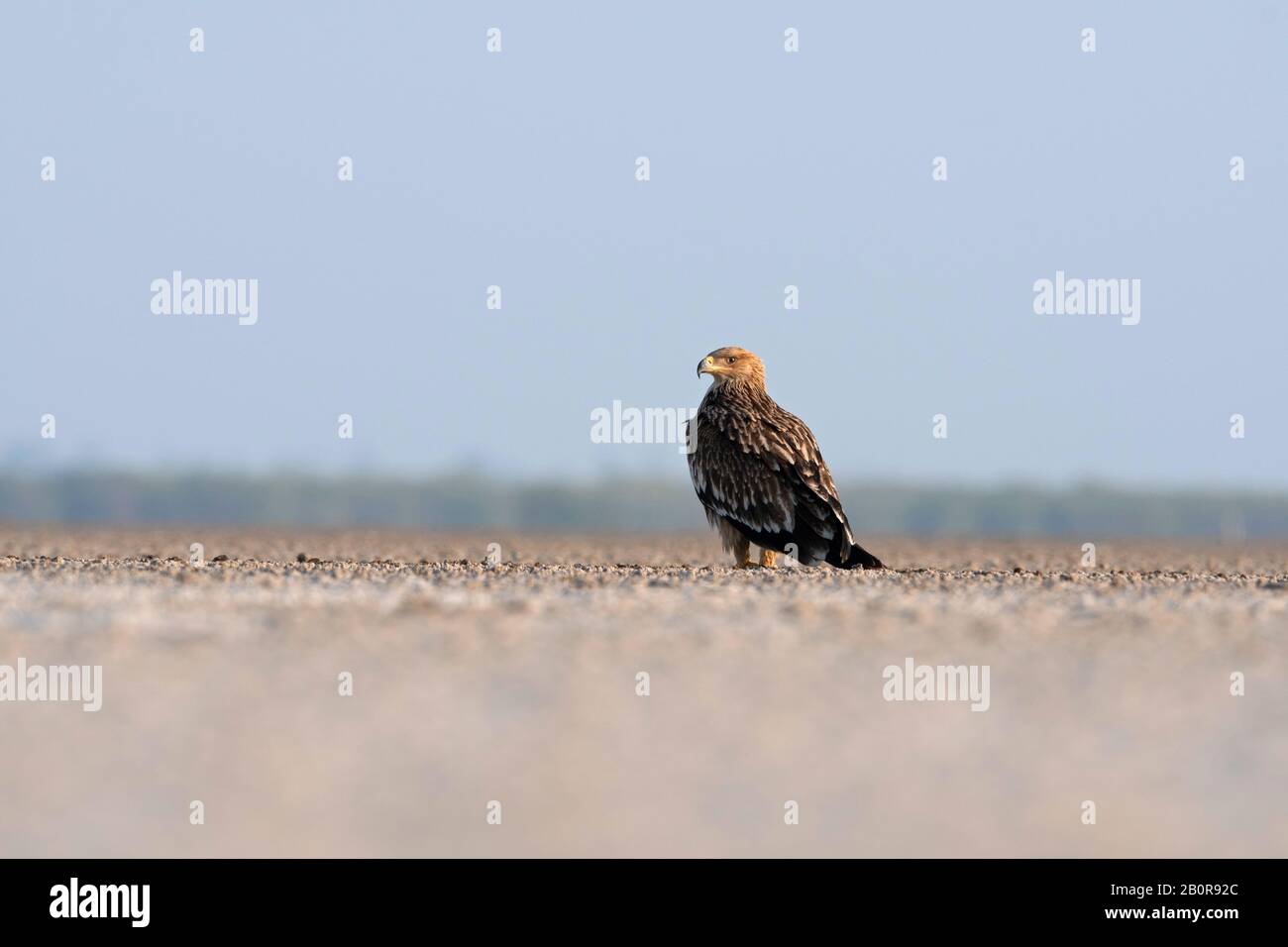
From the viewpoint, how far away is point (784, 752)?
22.1ft

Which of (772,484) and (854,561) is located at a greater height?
(772,484)

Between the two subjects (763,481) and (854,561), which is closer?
(854,561)

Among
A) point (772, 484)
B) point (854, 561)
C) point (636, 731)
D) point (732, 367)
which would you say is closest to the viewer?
point (636, 731)

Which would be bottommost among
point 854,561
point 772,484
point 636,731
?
point 636,731

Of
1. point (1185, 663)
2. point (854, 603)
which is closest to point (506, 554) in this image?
point (854, 603)

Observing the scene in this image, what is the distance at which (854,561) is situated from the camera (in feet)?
51.8

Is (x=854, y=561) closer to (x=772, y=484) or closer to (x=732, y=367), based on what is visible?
(x=772, y=484)

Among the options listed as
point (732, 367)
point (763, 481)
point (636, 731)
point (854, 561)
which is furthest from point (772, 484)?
point (636, 731)

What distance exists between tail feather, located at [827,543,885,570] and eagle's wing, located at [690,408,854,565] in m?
0.02

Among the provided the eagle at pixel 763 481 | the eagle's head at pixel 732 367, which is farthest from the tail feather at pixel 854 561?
the eagle's head at pixel 732 367

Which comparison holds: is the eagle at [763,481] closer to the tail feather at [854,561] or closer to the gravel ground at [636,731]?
the tail feather at [854,561]

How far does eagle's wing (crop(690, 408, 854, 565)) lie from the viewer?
1577 centimetres

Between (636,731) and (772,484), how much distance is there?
9.09 m

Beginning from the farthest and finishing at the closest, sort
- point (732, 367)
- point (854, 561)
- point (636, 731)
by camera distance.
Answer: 1. point (732, 367)
2. point (854, 561)
3. point (636, 731)
